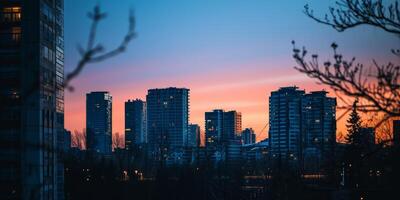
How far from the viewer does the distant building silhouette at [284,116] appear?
13800 centimetres

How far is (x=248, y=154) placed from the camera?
138 m

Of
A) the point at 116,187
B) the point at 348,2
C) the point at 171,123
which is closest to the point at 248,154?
the point at 171,123

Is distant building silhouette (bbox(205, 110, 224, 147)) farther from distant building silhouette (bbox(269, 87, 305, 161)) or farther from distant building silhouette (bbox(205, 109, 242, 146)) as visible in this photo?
distant building silhouette (bbox(269, 87, 305, 161))

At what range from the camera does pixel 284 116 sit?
14712cm

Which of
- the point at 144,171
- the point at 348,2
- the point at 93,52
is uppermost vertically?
the point at 348,2

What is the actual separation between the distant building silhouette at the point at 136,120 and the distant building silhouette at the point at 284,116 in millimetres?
37860

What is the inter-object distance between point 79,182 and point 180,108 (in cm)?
12796

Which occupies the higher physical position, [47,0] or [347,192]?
[47,0]

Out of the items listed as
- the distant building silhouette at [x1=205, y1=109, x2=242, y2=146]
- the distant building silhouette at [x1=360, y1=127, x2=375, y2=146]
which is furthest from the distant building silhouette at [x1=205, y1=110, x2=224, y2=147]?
the distant building silhouette at [x1=360, y1=127, x2=375, y2=146]

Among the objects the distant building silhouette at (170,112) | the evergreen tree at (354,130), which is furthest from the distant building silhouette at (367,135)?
the distant building silhouette at (170,112)
